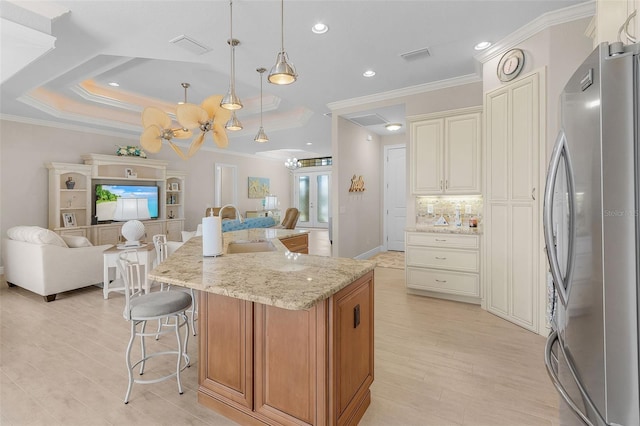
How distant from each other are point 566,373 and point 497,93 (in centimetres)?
311

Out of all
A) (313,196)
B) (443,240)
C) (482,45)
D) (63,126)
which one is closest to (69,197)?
(63,126)

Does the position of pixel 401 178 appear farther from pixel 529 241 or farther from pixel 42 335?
pixel 42 335

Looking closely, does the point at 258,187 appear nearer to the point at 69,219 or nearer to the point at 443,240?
the point at 69,219

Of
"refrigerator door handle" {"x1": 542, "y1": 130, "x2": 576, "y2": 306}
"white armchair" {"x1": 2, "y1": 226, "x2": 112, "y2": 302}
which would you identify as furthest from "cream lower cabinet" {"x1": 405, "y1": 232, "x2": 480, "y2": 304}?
"white armchair" {"x1": 2, "y1": 226, "x2": 112, "y2": 302}

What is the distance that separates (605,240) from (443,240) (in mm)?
3069

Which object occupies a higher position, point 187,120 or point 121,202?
point 187,120

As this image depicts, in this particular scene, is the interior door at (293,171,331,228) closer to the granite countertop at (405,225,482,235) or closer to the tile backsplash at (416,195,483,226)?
the tile backsplash at (416,195,483,226)

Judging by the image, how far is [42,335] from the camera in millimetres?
3078

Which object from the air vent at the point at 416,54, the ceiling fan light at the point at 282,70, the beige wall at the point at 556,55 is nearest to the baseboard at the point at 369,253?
the air vent at the point at 416,54

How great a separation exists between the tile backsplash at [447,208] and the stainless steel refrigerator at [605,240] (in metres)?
3.29

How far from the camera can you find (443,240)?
392 cm

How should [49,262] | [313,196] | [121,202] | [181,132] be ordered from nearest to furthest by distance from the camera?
[181,132]
[49,262]
[121,202]
[313,196]

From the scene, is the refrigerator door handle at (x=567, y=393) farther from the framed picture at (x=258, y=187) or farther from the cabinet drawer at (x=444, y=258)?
the framed picture at (x=258, y=187)

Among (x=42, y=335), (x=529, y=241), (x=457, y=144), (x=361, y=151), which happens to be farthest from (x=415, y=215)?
(x=42, y=335)
